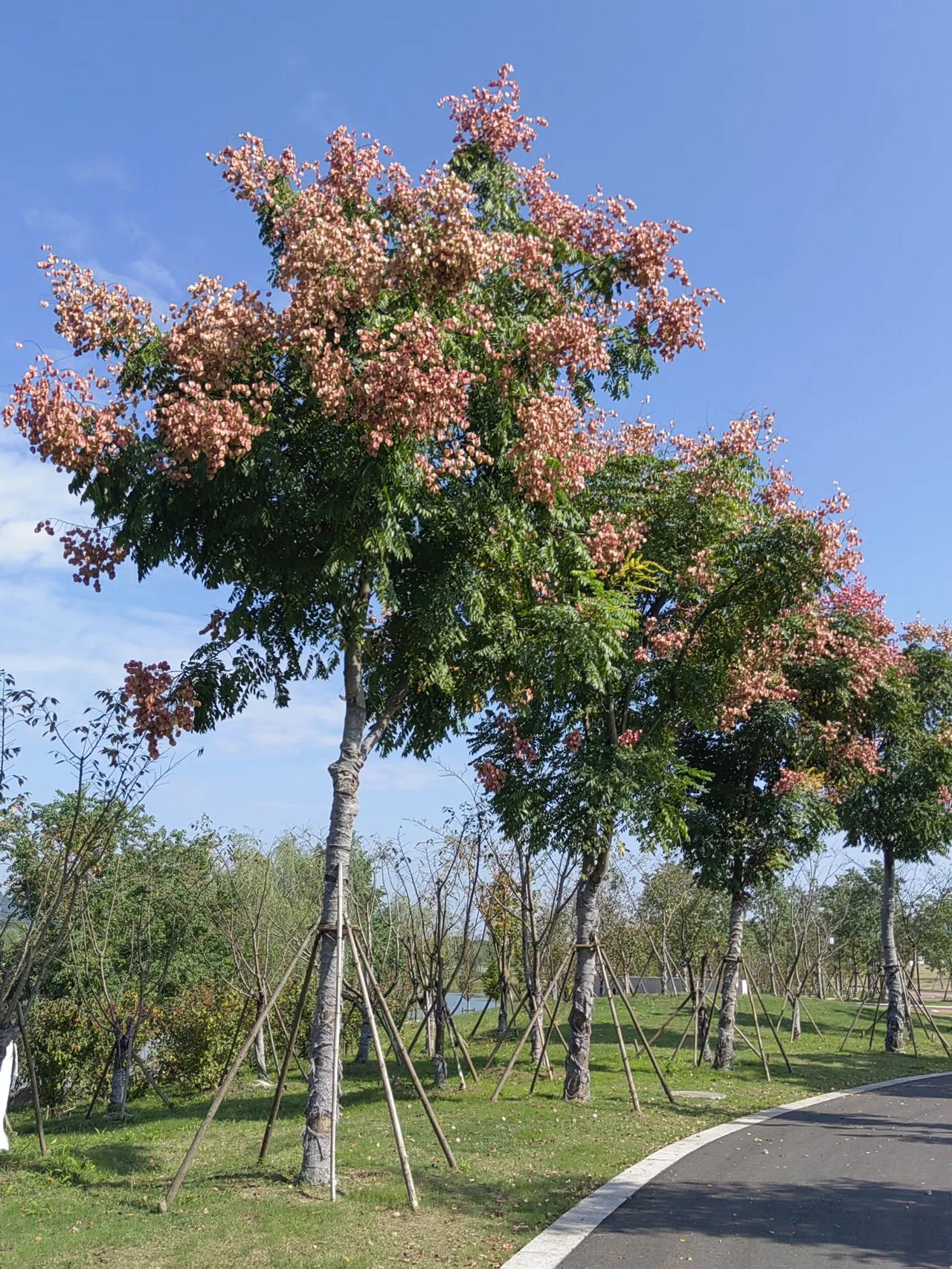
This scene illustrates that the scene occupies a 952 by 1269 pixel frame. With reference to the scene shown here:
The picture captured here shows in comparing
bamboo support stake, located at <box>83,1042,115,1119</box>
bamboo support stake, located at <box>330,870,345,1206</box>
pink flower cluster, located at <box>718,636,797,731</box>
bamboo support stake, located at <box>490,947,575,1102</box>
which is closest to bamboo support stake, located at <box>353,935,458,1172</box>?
bamboo support stake, located at <box>330,870,345,1206</box>

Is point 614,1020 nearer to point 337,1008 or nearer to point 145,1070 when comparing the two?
point 337,1008

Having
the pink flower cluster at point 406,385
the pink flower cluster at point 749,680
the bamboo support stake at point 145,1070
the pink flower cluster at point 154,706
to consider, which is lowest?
the bamboo support stake at point 145,1070

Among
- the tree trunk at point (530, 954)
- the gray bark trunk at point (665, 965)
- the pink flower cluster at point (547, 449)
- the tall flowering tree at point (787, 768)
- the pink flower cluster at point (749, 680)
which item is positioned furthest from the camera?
the gray bark trunk at point (665, 965)

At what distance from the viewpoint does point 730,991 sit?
22.1 meters

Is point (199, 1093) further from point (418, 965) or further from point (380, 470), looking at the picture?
point (380, 470)

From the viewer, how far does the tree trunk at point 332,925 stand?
9695 millimetres

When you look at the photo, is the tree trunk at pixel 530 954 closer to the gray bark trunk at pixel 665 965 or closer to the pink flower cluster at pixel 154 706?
the pink flower cluster at pixel 154 706

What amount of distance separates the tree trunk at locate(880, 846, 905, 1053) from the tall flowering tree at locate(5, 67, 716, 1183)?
21.7m

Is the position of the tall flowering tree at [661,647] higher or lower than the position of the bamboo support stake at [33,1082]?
higher

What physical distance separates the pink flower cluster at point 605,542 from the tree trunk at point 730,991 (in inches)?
451

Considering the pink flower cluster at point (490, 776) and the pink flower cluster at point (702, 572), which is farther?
the pink flower cluster at point (490, 776)

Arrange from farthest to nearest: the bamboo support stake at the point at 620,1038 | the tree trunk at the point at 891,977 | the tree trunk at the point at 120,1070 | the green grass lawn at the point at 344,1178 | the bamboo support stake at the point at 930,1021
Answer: the tree trunk at the point at 891,977 → the bamboo support stake at the point at 930,1021 → the tree trunk at the point at 120,1070 → the bamboo support stake at the point at 620,1038 → the green grass lawn at the point at 344,1178

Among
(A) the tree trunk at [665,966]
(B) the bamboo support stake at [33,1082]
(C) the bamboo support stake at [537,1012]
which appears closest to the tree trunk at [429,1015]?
(C) the bamboo support stake at [537,1012]

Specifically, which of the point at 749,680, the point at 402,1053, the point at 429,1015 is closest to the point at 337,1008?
the point at 402,1053
